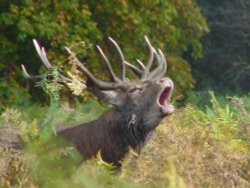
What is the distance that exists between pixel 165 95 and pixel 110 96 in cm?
58

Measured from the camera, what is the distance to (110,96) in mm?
10797

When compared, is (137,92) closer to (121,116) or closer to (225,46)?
(121,116)

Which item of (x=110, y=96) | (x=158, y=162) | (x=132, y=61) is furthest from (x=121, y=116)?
(x=132, y=61)

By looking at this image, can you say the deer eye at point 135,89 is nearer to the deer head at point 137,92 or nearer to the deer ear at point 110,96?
the deer head at point 137,92

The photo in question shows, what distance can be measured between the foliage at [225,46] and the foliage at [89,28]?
18.3ft

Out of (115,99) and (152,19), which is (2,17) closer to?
(152,19)

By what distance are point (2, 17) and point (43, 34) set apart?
0.99 metres

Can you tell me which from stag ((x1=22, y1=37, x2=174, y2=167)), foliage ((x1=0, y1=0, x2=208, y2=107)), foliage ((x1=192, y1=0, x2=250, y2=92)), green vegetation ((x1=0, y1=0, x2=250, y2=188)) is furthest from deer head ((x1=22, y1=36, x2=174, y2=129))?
foliage ((x1=192, y1=0, x2=250, y2=92))

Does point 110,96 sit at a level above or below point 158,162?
below

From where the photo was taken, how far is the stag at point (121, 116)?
10305mm

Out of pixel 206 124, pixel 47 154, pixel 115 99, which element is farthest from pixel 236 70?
pixel 47 154

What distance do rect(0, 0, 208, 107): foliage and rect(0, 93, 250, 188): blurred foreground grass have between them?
14.5m

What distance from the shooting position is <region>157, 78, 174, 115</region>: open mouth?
1009 centimetres

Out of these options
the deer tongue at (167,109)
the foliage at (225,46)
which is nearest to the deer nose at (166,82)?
the deer tongue at (167,109)
